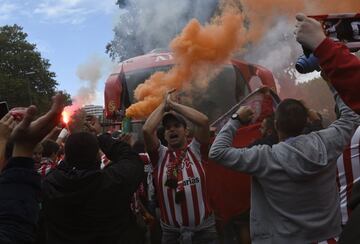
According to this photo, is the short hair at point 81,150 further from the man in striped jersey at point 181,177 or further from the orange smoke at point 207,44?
the orange smoke at point 207,44

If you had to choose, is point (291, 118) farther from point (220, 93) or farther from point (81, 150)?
point (220, 93)

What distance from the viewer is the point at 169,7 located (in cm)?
1242

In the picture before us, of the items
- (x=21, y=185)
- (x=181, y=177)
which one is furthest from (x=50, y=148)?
(x=21, y=185)

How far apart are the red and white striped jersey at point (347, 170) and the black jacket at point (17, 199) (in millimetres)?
2059

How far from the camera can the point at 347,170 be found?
3.42 metres

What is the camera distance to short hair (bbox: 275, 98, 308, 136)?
10.5 ft

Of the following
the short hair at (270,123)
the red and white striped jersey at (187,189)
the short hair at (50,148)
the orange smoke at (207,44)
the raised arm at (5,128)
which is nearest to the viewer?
the raised arm at (5,128)

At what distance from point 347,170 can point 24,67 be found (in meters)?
43.5

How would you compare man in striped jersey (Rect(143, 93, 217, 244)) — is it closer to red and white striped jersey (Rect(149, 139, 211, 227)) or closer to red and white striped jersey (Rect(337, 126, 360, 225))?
red and white striped jersey (Rect(149, 139, 211, 227))

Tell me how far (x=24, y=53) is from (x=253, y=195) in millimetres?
43737

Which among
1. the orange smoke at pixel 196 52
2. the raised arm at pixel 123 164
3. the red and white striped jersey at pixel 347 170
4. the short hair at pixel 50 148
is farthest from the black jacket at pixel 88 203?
the orange smoke at pixel 196 52

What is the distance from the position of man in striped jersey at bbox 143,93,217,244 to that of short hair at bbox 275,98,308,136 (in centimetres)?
110

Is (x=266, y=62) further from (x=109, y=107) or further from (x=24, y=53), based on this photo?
(x=24, y=53)

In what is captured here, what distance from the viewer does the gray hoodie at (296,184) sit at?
3064 millimetres
